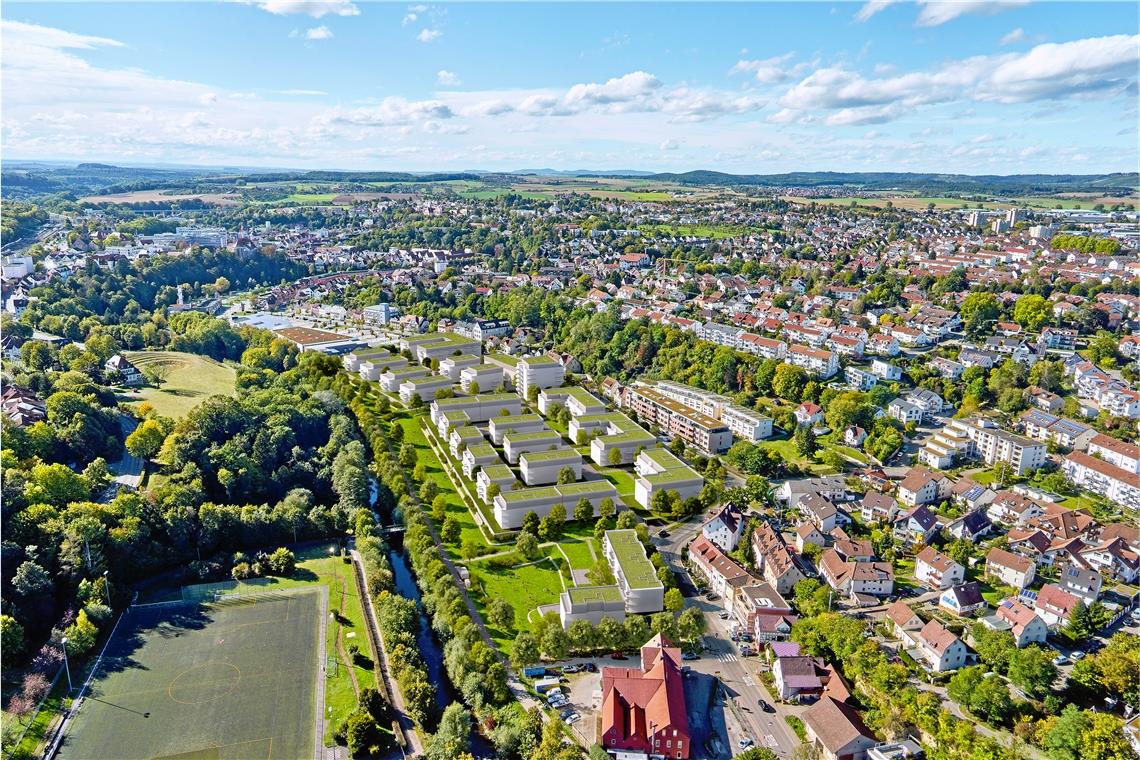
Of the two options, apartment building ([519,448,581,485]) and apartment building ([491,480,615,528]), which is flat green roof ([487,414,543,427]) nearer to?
apartment building ([519,448,581,485])

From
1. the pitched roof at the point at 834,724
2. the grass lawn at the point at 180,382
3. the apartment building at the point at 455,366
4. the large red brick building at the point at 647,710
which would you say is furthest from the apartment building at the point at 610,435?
the grass lawn at the point at 180,382

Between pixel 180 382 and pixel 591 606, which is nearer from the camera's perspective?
pixel 591 606

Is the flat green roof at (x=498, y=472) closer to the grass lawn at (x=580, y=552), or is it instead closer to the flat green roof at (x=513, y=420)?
the grass lawn at (x=580, y=552)

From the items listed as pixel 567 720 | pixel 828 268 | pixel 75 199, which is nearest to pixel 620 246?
pixel 828 268

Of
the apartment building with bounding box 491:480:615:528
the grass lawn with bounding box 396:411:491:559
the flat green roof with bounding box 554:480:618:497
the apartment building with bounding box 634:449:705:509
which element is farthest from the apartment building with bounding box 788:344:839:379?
the grass lawn with bounding box 396:411:491:559

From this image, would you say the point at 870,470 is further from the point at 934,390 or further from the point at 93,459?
the point at 93,459

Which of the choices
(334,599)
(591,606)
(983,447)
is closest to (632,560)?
(591,606)

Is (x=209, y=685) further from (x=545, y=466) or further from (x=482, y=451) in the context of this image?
(x=545, y=466)
